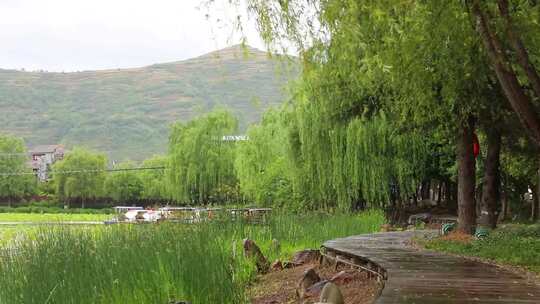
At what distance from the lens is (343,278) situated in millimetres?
8453

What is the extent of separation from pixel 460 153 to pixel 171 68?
152512 millimetres

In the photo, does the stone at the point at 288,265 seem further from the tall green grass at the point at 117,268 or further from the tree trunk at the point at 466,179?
the tree trunk at the point at 466,179

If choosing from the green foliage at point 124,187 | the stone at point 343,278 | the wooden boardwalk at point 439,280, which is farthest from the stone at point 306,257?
the green foliage at point 124,187

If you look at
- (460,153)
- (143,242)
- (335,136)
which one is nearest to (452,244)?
(460,153)

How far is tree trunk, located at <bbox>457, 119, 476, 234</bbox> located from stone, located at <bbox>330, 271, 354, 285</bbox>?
415cm

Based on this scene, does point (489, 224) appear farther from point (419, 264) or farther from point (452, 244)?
point (419, 264)

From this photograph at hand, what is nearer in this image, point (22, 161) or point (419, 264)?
point (419, 264)

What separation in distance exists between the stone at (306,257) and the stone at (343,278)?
244 cm

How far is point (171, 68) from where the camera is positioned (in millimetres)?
161375

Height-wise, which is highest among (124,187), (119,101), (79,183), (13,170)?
(119,101)

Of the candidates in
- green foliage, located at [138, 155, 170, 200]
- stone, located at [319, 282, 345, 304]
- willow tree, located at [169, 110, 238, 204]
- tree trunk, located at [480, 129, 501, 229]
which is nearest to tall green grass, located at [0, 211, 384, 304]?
stone, located at [319, 282, 345, 304]

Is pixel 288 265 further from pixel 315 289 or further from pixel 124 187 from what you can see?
pixel 124 187

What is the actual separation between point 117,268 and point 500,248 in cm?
466

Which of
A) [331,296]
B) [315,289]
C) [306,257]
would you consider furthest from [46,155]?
[331,296]
